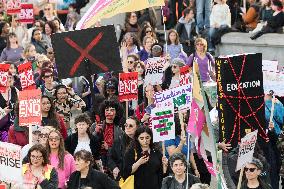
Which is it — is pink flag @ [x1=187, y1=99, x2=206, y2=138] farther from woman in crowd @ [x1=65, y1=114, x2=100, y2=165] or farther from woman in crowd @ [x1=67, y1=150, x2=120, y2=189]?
woman in crowd @ [x1=65, y1=114, x2=100, y2=165]

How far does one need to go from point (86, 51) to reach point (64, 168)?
2.49m

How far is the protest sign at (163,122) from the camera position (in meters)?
14.8

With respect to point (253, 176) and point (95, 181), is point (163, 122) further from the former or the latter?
point (253, 176)

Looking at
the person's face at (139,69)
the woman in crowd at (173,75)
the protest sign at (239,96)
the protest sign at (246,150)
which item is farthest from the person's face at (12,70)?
the protest sign at (246,150)

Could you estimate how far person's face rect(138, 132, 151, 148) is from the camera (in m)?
14.6

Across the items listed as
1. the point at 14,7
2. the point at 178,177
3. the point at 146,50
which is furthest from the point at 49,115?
the point at 14,7

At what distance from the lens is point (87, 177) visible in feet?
45.0

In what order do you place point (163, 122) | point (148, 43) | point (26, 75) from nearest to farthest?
point (163, 122) → point (26, 75) → point (148, 43)

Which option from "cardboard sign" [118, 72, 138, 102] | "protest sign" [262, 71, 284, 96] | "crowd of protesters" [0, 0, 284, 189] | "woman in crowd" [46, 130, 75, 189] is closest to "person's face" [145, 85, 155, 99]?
"crowd of protesters" [0, 0, 284, 189]

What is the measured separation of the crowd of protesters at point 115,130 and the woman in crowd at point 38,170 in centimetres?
1

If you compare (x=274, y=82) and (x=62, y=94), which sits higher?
(x=274, y=82)

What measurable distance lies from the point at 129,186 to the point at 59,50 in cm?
262

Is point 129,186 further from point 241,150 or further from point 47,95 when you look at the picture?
point 47,95

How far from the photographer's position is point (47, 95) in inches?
675
